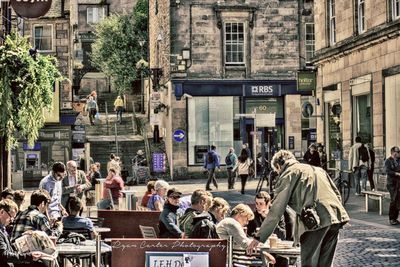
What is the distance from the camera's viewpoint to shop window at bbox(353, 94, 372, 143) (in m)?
30.2

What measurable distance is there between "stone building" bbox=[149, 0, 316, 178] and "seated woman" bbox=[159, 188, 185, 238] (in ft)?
102

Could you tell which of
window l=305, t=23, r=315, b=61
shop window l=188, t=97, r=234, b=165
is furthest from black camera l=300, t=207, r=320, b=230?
window l=305, t=23, r=315, b=61

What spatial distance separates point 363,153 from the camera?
2719 centimetres

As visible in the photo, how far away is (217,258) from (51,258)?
1.68 m

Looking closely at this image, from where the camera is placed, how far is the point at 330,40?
3406cm

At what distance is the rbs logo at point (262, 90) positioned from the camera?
147 ft

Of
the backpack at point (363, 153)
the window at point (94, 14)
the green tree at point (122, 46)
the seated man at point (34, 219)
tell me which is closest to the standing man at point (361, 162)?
the backpack at point (363, 153)

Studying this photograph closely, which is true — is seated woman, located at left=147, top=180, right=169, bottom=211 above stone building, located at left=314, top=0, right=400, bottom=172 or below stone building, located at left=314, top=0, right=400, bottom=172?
below

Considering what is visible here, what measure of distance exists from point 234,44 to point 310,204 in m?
36.0

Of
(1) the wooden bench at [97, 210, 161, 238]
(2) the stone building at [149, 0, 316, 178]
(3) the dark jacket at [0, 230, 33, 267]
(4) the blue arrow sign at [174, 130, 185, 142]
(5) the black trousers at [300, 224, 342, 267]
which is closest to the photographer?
(3) the dark jacket at [0, 230, 33, 267]

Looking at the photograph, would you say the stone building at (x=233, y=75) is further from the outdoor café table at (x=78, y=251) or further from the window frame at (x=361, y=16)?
the outdoor café table at (x=78, y=251)

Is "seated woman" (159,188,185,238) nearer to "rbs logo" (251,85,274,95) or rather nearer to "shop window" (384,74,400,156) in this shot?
"shop window" (384,74,400,156)

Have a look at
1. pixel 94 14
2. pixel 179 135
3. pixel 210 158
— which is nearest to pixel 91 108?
pixel 179 135

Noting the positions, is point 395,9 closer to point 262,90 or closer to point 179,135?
point 179,135
